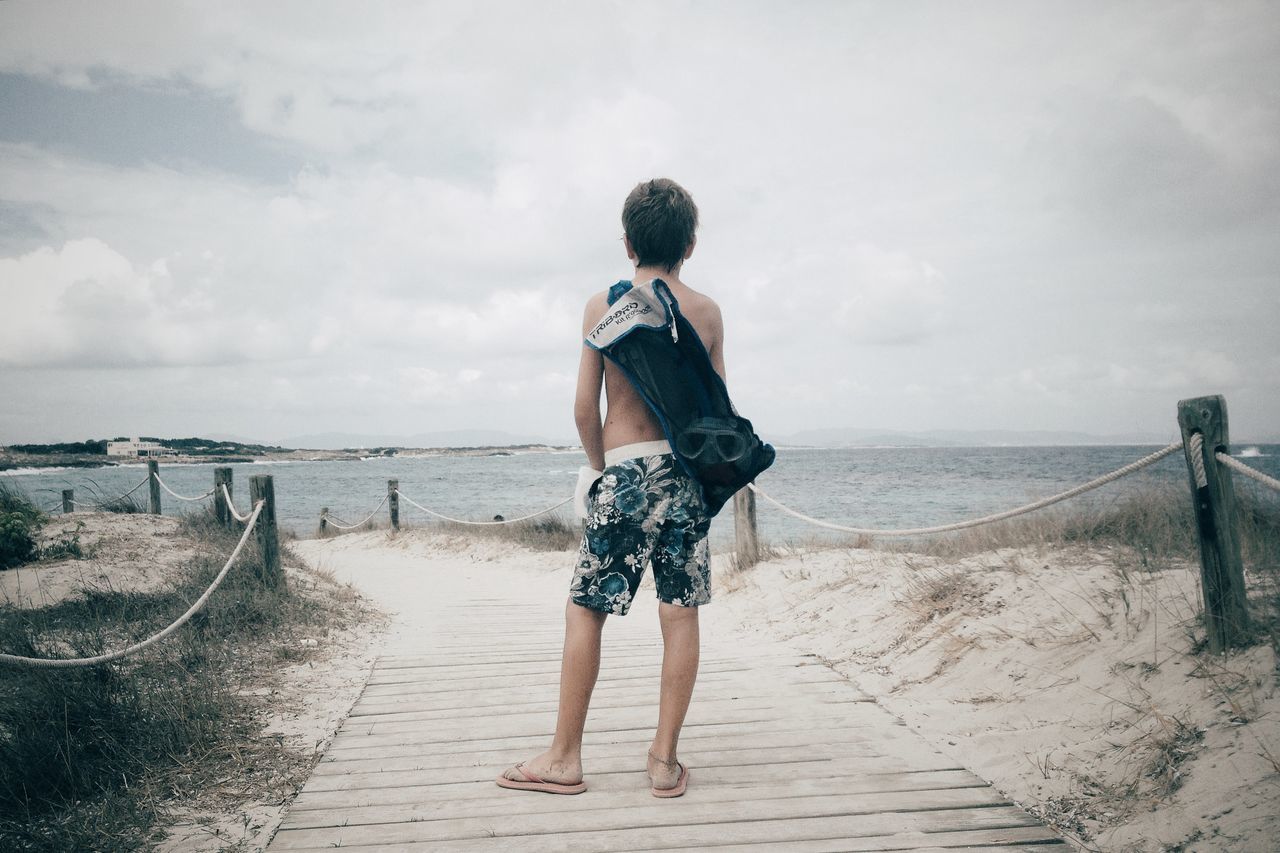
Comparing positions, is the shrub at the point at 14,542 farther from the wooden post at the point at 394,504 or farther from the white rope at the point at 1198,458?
the white rope at the point at 1198,458

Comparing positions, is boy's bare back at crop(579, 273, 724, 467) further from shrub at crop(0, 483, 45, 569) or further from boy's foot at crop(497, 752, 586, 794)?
shrub at crop(0, 483, 45, 569)

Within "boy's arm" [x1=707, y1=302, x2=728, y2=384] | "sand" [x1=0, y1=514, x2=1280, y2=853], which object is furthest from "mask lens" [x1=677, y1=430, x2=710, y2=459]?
"sand" [x1=0, y1=514, x2=1280, y2=853]

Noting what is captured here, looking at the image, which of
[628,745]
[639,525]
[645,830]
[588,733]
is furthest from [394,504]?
[645,830]

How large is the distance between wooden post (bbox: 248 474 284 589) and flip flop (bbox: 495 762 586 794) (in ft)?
12.8

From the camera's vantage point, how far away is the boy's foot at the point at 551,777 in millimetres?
2447

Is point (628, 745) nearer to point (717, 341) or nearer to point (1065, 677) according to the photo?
point (717, 341)

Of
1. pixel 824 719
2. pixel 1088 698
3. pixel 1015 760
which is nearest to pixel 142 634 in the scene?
pixel 824 719

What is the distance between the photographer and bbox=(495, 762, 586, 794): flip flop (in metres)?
2.45

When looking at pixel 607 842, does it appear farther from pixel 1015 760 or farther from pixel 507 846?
pixel 1015 760

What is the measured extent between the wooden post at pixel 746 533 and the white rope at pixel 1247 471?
459 cm

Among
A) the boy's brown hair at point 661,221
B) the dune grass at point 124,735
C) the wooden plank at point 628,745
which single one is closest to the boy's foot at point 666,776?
the wooden plank at point 628,745

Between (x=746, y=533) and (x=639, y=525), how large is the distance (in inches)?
198

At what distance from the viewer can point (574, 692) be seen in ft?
8.00

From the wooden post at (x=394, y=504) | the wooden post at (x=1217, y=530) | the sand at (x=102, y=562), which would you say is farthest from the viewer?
the wooden post at (x=394, y=504)
